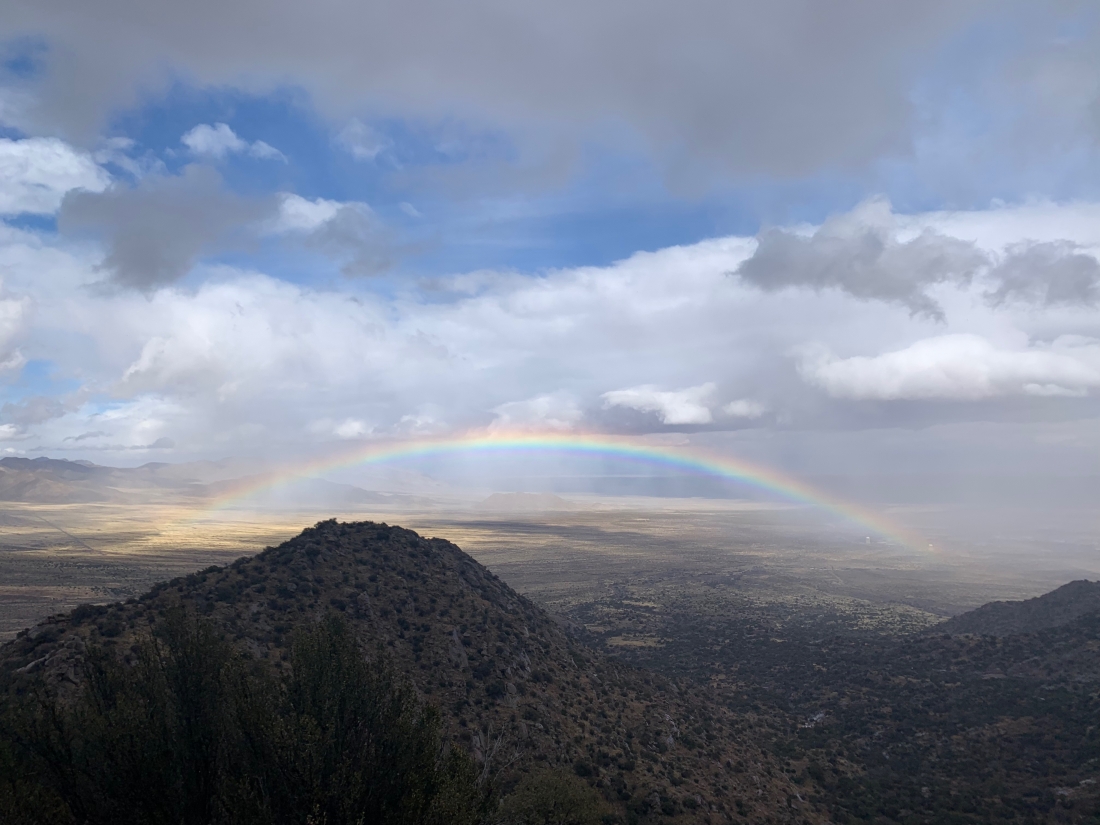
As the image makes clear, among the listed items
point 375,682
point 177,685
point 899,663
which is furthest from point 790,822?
point 899,663

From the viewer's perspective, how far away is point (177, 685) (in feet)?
49.8

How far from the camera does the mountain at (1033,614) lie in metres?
56.7

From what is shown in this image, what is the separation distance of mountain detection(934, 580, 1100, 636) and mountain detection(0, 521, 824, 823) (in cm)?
3835

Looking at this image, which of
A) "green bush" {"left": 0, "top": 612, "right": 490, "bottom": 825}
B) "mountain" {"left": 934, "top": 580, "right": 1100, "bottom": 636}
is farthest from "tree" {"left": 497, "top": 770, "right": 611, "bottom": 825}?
"mountain" {"left": 934, "top": 580, "right": 1100, "bottom": 636}

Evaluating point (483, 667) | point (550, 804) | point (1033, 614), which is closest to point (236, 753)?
point (550, 804)

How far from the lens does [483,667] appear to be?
32094 millimetres

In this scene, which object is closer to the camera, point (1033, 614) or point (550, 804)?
point (550, 804)

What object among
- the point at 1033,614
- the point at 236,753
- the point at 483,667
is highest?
the point at 236,753

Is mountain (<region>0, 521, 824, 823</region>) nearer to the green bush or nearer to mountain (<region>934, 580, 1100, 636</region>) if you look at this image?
the green bush

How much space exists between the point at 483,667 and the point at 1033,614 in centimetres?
6042

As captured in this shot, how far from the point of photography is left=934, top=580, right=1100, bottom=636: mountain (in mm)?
56688

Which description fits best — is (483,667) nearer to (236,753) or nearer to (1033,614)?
(236,753)

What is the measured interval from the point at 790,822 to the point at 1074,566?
16724cm

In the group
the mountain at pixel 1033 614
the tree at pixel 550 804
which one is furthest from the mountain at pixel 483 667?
the mountain at pixel 1033 614
